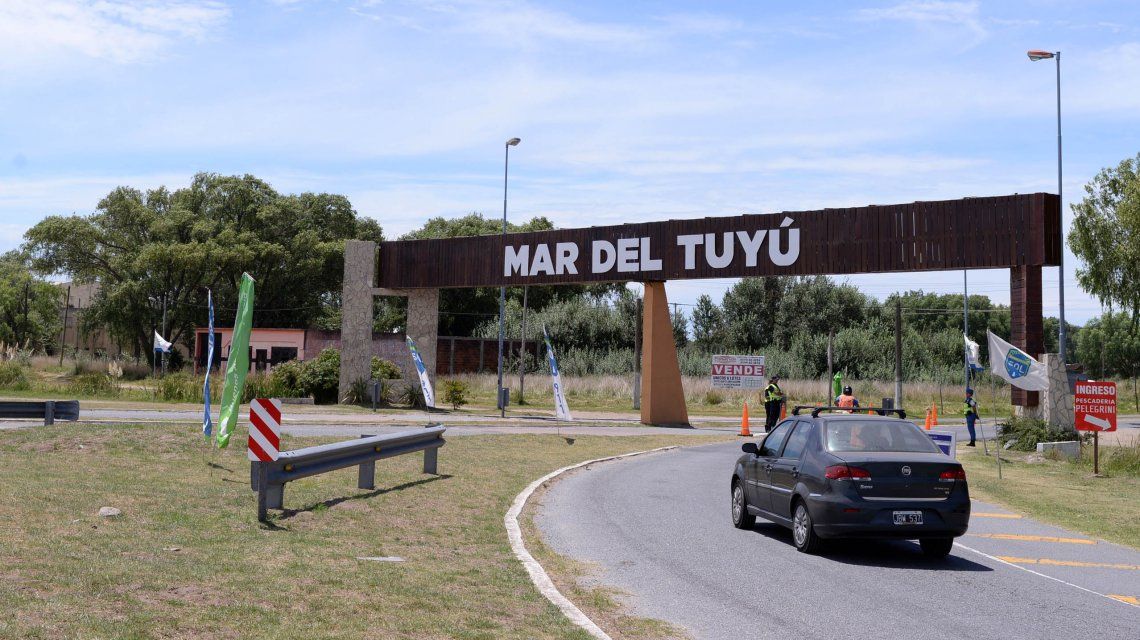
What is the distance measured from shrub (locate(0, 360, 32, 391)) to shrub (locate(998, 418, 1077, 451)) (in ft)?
113

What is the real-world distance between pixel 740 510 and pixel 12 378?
120 feet

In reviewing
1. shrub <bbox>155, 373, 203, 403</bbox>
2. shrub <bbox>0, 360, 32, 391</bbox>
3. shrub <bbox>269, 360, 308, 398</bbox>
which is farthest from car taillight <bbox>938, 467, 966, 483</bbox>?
shrub <bbox>0, 360, 32, 391</bbox>

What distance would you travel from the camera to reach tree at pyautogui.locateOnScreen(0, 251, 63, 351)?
293 feet

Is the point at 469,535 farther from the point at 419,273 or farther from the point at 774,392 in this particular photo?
the point at 419,273

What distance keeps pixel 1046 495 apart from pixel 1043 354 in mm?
10304

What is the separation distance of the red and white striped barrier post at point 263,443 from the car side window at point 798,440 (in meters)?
Result: 5.74

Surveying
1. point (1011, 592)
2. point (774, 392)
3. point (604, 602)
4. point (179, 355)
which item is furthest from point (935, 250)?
point (179, 355)

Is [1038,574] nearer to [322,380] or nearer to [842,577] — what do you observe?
[842,577]

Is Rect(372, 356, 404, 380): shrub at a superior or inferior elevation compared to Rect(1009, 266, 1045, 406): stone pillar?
inferior

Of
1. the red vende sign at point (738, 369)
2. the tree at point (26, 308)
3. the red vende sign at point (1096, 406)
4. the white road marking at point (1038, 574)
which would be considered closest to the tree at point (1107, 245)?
the red vende sign at point (738, 369)

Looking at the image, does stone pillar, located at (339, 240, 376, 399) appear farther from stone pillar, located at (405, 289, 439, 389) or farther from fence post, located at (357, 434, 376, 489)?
fence post, located at (357, 434, 376, 489)

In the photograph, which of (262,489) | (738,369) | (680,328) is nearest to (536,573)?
(262,489)

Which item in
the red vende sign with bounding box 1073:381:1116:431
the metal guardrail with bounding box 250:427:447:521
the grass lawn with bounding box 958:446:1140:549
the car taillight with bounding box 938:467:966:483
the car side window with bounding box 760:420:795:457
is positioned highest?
the red vende sign with bounding box 1073:381:1116:431

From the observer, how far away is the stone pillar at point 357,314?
131ft
